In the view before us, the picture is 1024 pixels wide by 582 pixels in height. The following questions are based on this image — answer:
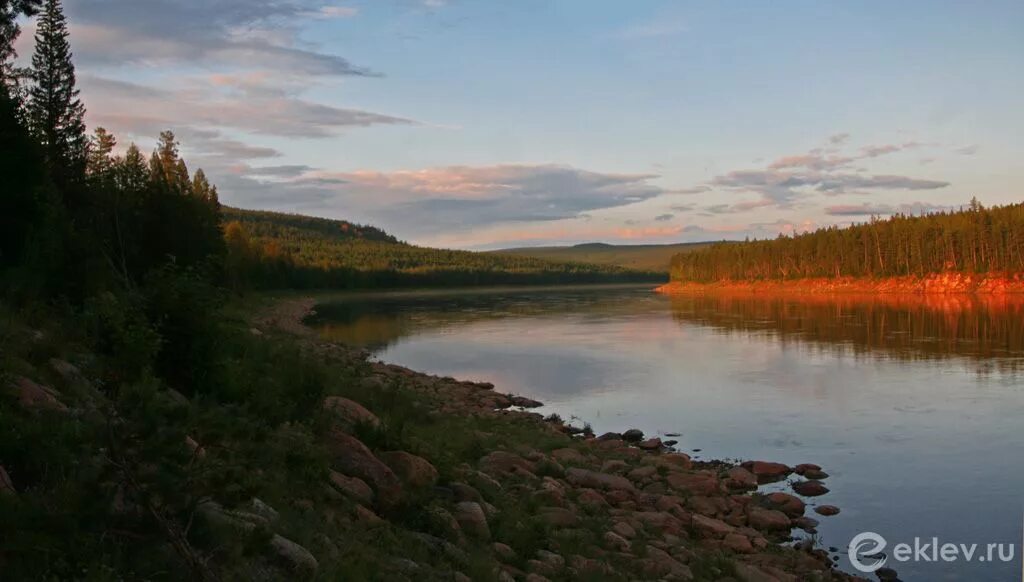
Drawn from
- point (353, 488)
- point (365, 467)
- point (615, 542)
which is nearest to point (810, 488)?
point (615, 542)

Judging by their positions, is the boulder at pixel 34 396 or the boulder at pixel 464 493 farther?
the boulder at pixel 464 493

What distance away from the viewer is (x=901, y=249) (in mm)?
105812

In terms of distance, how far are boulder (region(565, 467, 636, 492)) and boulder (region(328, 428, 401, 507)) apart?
482 centimetres

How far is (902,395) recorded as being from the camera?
25.0 metres

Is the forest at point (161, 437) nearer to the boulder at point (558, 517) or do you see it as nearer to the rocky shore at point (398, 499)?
the rocky shore at point (398, 499)

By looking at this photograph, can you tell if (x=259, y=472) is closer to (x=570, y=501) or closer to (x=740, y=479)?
(x=570, y=501)

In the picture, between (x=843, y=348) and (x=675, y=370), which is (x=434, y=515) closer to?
(x=675, y=370)

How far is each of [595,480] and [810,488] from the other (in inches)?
190

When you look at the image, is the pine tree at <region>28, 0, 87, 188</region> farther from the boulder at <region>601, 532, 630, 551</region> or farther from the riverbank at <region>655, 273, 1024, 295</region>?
the riverbank at <region>655, 273, 1024, 295</region>

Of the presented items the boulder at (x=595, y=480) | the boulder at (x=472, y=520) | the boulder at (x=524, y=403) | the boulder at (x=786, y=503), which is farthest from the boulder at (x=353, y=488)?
the boulder at (x=524, y=403)

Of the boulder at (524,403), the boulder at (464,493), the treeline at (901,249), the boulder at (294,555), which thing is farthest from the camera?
the treeline at (901,249)

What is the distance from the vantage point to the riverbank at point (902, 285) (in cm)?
8788

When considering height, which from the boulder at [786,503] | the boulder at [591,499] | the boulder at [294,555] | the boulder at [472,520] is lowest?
the boulder at [786,503]

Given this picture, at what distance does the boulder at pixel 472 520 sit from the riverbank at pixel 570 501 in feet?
0.05
